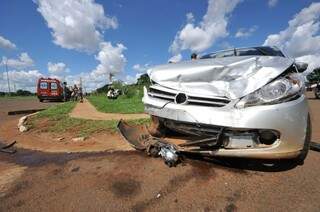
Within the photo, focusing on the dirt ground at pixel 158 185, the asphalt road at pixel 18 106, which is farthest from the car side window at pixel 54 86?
the dirt ground at pixel 158 185

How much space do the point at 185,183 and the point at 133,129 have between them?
5.43ft

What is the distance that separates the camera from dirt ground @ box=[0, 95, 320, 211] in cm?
229

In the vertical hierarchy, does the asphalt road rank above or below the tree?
below

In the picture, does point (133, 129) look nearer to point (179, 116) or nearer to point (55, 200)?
point (179, 116)

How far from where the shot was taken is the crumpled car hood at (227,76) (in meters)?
2.61

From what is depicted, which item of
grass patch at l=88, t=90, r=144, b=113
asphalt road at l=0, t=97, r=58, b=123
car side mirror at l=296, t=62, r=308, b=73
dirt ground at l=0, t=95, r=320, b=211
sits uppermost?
car side mirror at l=296, t=62, r=308, b=73

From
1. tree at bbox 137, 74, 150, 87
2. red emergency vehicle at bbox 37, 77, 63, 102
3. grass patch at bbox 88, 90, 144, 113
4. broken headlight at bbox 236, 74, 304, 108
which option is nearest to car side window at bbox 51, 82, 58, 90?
red emergency vehicle at bbox 37, 77, 63, 102

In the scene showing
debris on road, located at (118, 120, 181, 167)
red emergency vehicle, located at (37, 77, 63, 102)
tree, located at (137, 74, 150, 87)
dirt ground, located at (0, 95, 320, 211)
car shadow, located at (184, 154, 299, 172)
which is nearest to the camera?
dirt ground, located at (0, 95, 320, 211)

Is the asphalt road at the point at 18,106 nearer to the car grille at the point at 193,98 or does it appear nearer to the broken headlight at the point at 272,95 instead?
the car grille at the point at 193,98

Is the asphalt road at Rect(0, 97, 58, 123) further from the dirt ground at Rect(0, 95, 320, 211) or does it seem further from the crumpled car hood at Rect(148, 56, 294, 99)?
the crumpled car hood at Rect(148, 56, 294, 99)

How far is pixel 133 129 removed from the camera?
13.5 feet

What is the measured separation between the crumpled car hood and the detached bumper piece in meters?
0.51

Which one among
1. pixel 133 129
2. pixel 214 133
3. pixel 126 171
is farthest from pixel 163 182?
pixel 133 129

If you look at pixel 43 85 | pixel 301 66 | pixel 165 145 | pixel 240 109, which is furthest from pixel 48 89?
pixel 240 109
